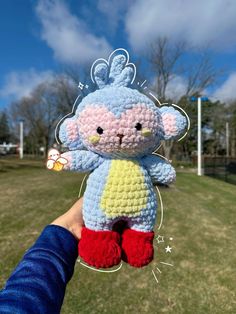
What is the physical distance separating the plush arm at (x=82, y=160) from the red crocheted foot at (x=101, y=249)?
0.80ft

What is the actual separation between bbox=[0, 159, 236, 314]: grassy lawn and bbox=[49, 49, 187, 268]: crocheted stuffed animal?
2.51 meters

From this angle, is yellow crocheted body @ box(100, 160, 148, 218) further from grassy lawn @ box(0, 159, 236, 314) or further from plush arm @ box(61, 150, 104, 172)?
grassy lawn @ box(0, 159, 236, 314)

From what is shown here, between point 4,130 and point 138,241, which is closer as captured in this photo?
point 138,241

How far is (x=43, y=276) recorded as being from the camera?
0.91 m

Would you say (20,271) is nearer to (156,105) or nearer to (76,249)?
(76,249)

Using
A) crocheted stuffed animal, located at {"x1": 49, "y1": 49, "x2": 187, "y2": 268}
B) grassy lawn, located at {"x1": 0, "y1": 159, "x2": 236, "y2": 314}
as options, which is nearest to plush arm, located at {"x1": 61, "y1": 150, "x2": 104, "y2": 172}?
crocheted stuffed animal, located at {"x1": 49, "y1": 49, "x2": 187, "y2": 268}

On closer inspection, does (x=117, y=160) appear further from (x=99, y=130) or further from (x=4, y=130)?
(x=4, y=130)

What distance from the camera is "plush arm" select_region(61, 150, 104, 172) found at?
117 centimetres

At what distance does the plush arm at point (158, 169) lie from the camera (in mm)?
1189

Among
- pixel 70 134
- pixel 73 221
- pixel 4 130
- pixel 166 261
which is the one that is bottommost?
pixel 166 261

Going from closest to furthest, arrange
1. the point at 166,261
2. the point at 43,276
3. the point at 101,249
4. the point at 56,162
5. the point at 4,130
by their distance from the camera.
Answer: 1. the point at 43,276
2. the point at 101,249
3. the point at 56,162
4. the point at 166,261
5. the point at 4,130

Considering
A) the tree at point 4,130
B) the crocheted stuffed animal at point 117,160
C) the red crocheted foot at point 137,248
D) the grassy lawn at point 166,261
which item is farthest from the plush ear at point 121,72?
the tree at point 4,130

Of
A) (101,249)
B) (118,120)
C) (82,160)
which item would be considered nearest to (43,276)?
(101,249)

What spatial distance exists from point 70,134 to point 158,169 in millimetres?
364
